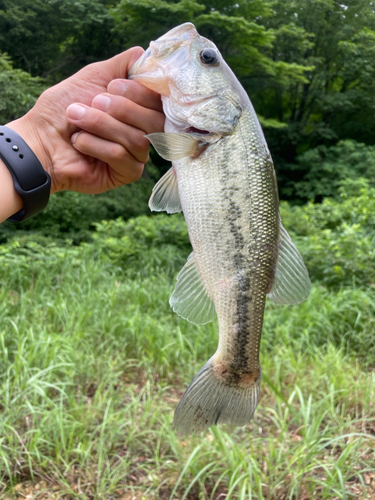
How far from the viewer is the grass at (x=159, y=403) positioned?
2715mm

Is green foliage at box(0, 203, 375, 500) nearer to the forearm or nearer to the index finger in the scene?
the forearm

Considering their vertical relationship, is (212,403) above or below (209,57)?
below

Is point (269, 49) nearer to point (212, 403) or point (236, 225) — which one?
point (236, 225)

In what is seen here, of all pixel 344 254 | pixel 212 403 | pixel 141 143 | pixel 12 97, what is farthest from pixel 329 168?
pixel 212 403

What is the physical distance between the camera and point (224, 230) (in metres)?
1.19

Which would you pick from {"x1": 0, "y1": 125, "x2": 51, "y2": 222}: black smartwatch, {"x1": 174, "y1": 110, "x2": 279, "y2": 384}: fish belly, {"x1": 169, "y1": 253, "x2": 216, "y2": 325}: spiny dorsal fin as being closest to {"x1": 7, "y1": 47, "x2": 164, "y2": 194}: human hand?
{"x1": 0, "y1": 125, "x2": 51, "y2": 222}: black smartwatch

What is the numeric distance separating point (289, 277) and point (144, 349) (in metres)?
2.93

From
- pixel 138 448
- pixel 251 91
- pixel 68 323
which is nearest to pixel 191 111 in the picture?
pixel 138 448

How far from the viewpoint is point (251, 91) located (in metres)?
11.6

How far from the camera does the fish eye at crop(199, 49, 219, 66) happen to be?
130cm

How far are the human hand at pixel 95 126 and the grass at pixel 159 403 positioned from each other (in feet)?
5.31

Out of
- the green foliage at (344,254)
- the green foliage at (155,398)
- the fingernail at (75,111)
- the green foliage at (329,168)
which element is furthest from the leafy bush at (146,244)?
the green foliage at (329,168)

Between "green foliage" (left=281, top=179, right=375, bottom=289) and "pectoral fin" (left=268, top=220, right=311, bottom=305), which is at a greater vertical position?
"pectoral fin" (left=268, top=220, right=311, bottom=305)

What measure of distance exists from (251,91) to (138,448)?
414 inches
